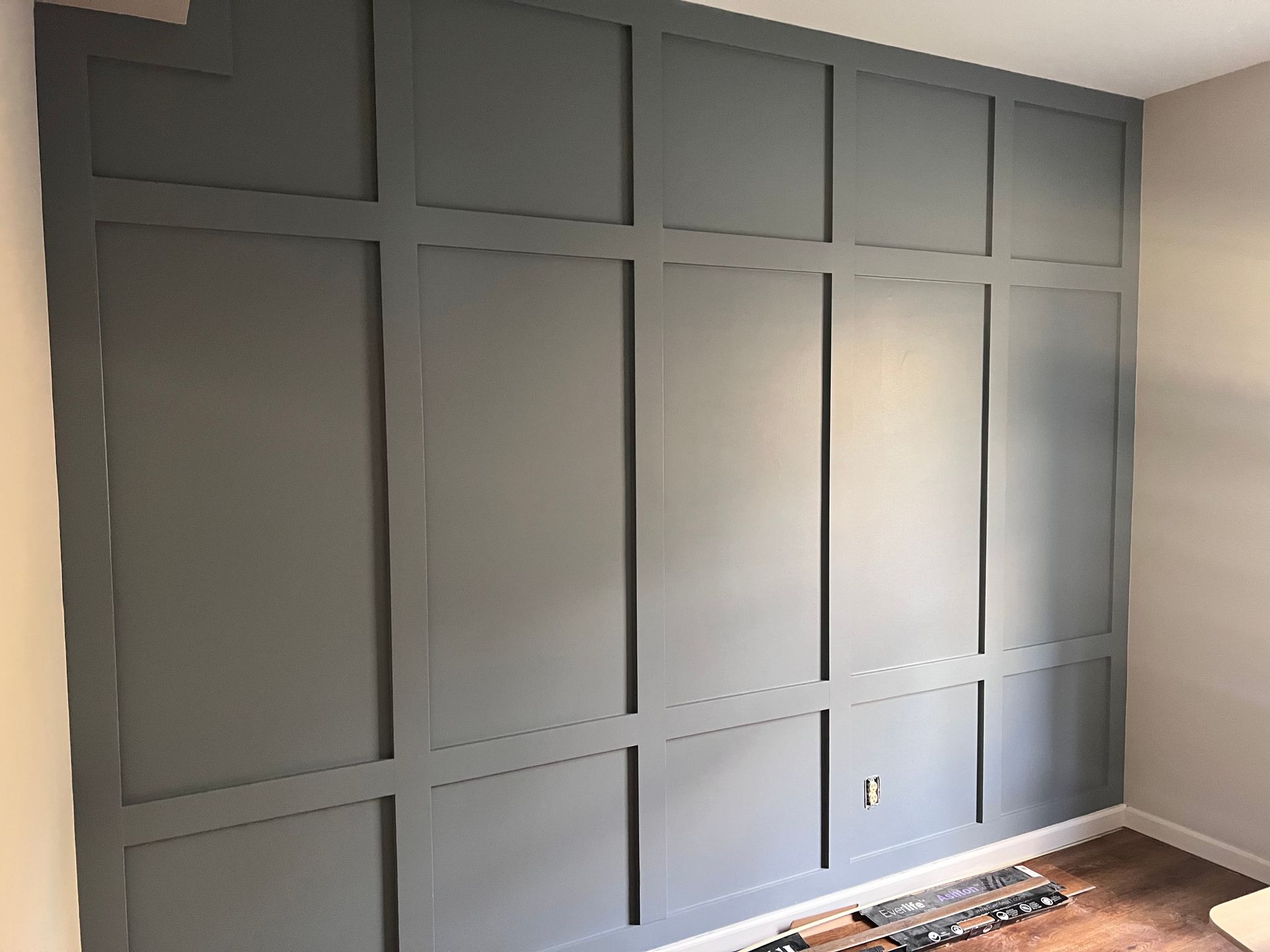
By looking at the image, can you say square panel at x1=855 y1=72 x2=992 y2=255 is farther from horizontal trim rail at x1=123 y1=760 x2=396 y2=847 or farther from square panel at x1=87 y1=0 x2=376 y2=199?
horizontal trim rail at x1=123 y1=760 x2=396 y2=847

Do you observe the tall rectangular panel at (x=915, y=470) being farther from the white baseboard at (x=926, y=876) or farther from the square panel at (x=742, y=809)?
the white baseboard at (x=926, y=876)

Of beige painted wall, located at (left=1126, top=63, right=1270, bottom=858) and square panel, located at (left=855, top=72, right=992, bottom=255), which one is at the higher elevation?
square panel, located at (left=855, top=72, right=992, bottom=255)

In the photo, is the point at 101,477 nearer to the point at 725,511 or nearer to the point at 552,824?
the point at 552,824

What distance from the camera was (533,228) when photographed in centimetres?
214

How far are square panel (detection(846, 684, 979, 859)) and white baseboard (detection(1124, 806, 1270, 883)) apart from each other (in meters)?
0.75

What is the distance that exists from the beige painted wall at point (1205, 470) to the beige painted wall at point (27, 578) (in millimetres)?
3209

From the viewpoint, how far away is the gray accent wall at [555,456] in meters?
1.79

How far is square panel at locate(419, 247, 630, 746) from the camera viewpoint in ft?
6.81

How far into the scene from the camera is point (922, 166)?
8.86 ft

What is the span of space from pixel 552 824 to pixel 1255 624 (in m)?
2.30

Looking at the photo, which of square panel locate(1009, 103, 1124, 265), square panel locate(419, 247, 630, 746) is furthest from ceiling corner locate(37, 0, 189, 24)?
square panel locate(1009, 103, 1124, 265)

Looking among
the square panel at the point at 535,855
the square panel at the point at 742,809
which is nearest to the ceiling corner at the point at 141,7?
the square panel at the point at 535,855

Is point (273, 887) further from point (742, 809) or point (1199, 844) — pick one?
point (1199, 844)

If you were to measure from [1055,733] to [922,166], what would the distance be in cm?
195
